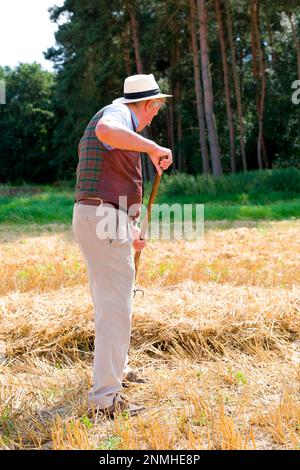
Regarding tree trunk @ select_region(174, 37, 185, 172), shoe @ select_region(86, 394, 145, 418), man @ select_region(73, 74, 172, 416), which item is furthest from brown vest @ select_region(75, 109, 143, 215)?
tree trunk @ select_region(174, 37, 185, 172)

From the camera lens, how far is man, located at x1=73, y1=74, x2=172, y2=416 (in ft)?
10.7

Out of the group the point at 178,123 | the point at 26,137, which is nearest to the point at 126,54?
the point at 178,123

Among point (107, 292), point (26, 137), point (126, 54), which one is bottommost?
point (107, 292)

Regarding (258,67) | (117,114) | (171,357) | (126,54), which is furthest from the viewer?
(126,54)

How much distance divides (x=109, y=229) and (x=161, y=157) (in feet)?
1.51

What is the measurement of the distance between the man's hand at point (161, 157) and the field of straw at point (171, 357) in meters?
1.28

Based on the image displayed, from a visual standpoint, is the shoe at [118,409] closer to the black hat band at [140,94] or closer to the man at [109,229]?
the man at [109,229]

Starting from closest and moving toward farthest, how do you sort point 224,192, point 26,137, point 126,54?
point 224,192
point 126,54
point 26,137

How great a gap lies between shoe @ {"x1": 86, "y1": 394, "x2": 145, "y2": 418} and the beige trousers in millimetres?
28

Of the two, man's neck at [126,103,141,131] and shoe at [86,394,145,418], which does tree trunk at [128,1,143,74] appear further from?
shoe at [86,394,145,418]

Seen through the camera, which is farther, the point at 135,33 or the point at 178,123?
the point at 178,123

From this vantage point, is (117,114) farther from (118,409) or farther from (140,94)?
(118,409)

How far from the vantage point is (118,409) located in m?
3.33

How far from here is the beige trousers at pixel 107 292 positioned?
3.27 m
